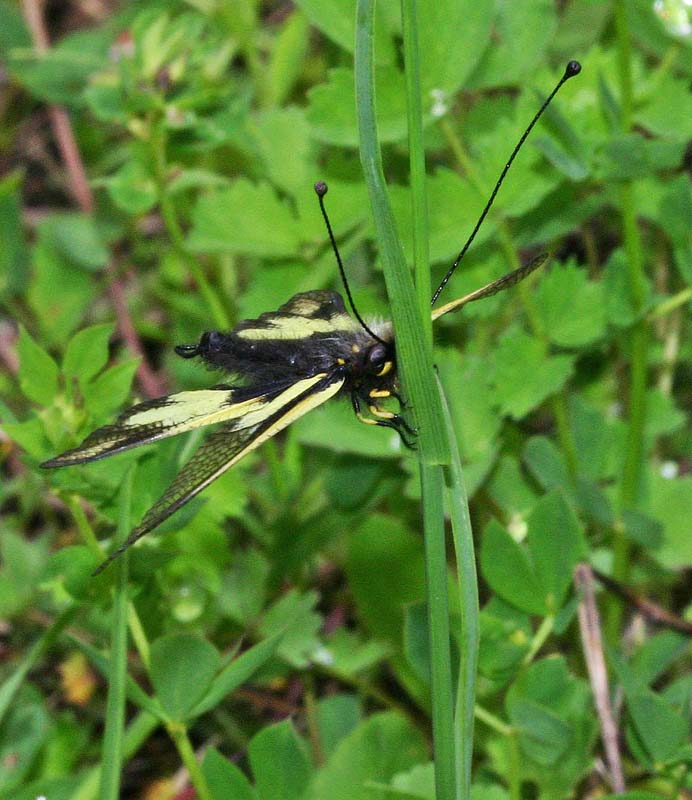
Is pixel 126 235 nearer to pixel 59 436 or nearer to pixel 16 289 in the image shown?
pixel 16 289

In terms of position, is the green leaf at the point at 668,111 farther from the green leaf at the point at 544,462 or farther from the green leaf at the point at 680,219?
the green leaf at the point at 544,462

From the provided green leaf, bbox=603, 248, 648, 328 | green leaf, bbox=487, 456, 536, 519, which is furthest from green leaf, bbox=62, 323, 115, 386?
green leaf, bbox=603, 248, 648, 328

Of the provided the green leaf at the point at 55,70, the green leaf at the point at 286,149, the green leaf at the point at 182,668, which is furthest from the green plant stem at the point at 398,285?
the green leaf at the point at 55,70

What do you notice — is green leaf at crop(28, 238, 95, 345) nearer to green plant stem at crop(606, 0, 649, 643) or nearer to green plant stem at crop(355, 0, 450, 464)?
green plant stem at crop(606, 0, 649, 643)

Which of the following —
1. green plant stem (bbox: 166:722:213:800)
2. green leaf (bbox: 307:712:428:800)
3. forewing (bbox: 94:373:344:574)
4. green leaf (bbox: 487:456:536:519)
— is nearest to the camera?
forewing (bbox: 94:373:344:574)

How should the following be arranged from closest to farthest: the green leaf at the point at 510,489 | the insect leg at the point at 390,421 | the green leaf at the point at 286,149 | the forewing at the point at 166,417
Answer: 1. the forewing at the point at 166,417
2. the insect leg at the point at 390,421
3. the green leaf at the point at 510,489
4. the green leaf at the point at 286,149

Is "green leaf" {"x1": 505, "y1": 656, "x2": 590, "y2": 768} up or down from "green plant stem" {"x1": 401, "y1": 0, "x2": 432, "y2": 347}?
down
